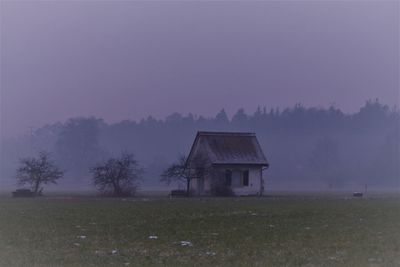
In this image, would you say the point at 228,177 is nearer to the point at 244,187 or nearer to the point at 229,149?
the point at 244,187

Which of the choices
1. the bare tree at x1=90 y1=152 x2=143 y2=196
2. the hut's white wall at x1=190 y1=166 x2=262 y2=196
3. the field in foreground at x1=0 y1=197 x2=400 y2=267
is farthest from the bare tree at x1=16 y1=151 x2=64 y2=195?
the field in foreground at x1=0 y1=197 x2=400 y2=267

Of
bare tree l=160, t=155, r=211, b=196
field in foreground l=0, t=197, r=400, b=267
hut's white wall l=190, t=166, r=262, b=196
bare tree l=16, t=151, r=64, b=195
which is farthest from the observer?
bare tree l=160, t=155, r=211, b=196

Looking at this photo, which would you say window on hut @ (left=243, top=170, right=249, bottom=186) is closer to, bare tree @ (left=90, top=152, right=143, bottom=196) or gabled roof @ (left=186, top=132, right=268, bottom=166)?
gabled roof @ (left=186, top=132, right=268, bottom=166)

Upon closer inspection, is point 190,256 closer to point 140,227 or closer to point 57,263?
point 57,263

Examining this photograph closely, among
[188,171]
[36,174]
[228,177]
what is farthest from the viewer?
[188,171]

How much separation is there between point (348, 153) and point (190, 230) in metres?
170

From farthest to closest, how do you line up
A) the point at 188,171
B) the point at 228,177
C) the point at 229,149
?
the point at 229,149 < the point at 188,171 < the point at 228,177

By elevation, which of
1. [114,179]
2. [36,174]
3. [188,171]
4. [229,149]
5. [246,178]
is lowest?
[114,179]

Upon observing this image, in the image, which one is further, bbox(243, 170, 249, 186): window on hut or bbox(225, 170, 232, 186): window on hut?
bbox(243, 170, 249, 186): window on hut

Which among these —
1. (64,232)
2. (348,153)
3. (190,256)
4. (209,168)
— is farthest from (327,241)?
(348,153)

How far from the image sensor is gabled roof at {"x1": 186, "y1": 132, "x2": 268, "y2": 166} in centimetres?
6600

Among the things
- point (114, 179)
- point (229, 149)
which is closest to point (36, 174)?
point (114, 179)

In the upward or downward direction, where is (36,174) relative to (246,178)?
upward

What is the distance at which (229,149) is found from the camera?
221ft
